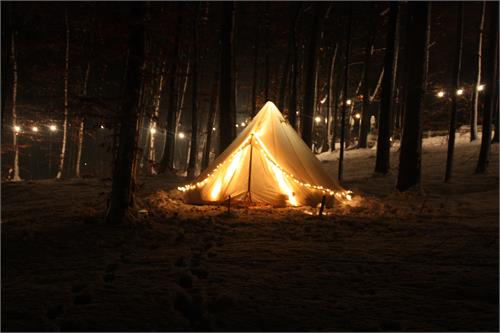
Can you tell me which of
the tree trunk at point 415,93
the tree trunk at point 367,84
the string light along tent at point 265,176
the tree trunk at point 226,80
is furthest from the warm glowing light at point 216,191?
the tree trunk at point 367,84

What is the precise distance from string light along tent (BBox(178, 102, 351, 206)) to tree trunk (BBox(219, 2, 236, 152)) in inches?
100

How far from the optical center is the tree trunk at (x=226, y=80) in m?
12.3

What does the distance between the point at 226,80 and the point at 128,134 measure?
6.19 metres

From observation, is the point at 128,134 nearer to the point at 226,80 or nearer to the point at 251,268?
the point at 251,268

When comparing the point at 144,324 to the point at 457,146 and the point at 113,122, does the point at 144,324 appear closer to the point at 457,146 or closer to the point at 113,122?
the point at 113,122

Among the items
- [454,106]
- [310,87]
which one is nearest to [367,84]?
[310,87]

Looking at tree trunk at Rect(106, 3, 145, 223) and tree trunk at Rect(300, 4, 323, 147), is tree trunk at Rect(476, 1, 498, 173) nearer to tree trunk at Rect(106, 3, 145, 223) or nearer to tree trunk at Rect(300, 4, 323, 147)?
tree trunk at Rect(300, 4, 323, 147)

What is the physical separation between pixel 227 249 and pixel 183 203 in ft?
13.3

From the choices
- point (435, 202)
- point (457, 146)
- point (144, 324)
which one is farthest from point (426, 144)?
point (144, 324)

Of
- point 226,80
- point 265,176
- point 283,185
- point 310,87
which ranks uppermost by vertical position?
point 310,87

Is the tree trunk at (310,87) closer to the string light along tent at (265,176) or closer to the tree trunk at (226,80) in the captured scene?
the tree trunk at (226,80)

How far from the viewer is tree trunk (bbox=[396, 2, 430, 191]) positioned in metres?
10.3

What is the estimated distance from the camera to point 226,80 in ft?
40.4

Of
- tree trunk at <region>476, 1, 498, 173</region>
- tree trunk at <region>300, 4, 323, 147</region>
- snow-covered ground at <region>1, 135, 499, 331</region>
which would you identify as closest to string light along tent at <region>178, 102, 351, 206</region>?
snow-covered ground at <region>1, 135, 499, 331</region>
